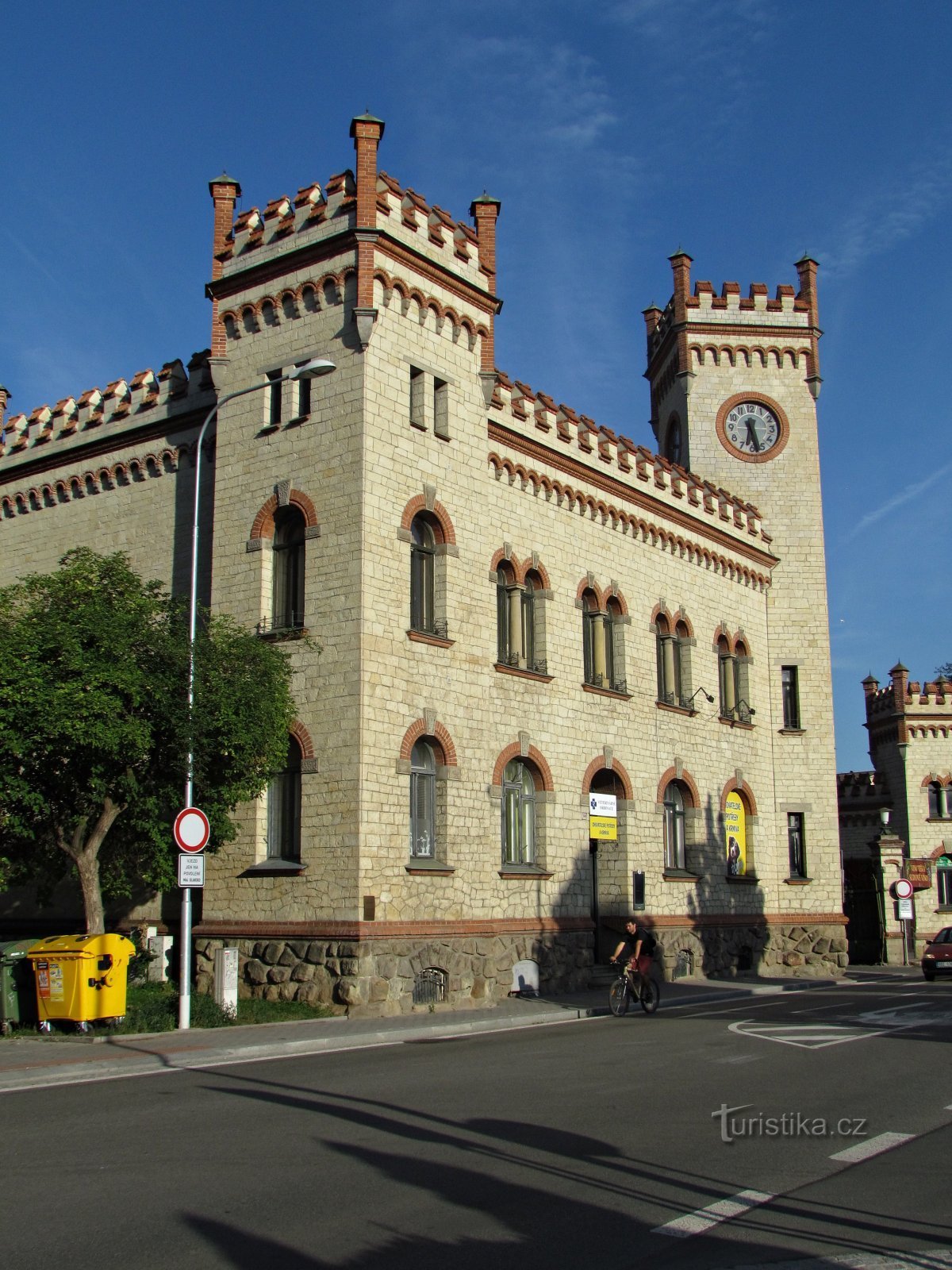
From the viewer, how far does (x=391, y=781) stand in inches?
850

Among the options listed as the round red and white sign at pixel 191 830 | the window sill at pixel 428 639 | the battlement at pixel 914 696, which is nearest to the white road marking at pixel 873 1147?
the round red and white sign at pixel 191 830

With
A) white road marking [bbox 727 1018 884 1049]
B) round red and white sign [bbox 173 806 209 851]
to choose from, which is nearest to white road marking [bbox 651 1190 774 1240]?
white road marking [bbox 727 1018 884 1049]

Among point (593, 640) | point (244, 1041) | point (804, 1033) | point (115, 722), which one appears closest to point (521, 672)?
point (593, 640)

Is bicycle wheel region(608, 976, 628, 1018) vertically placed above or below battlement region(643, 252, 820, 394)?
below

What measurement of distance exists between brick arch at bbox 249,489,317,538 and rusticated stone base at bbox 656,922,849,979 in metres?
13.6

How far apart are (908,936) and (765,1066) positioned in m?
34.2

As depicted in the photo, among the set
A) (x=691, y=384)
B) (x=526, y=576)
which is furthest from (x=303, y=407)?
(x=691, y=384)

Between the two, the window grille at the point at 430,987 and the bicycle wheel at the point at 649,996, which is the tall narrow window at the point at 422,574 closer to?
the window grille at the point at 430,987

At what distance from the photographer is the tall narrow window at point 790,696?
36125mm

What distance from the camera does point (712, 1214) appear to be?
7.57m

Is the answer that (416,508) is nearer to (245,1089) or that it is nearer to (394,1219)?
(245,1089)

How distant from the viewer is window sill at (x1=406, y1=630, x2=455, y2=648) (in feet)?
74.1

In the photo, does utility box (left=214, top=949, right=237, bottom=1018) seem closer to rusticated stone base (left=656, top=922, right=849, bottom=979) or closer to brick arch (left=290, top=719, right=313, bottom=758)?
brick arch (left=290, top=719, right=313, bottom=758)

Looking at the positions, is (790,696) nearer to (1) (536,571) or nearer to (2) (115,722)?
(1) (536,571)
